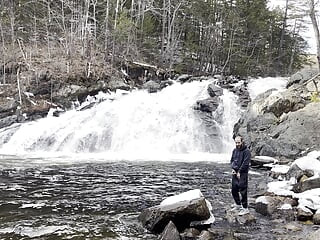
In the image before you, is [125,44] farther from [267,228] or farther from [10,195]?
[267,228]

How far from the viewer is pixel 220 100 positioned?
2533 centimetres

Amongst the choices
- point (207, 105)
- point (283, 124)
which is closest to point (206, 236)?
point (283, 124)

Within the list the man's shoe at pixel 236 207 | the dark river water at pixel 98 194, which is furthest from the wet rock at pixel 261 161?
the man's shoe at pixel 236 207

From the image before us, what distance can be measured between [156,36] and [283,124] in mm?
24392

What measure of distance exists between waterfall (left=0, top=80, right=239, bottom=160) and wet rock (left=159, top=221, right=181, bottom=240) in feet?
36.7

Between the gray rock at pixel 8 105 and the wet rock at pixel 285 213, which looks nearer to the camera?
the wet rock at pixel 285 213

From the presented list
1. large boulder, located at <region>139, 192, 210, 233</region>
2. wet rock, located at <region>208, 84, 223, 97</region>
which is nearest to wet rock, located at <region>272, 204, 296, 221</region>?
large boulder, located at <region>139, 192, 210, 233</region>

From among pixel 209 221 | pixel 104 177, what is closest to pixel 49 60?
pixel 104 177

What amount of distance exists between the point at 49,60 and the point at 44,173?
17794 mm

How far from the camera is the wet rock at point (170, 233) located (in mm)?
7680

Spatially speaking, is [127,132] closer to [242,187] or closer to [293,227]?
[242,187]

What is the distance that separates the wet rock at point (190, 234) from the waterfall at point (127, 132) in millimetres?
10886

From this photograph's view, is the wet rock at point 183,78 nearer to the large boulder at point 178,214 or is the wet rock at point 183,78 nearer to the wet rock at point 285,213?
the wet rock at point 285,213

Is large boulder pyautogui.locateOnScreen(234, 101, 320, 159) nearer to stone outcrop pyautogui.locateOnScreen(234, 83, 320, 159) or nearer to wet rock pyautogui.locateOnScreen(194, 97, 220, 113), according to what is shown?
stone outcrop pyautogui.locateOnScreen(234, 83, 320, 159)
